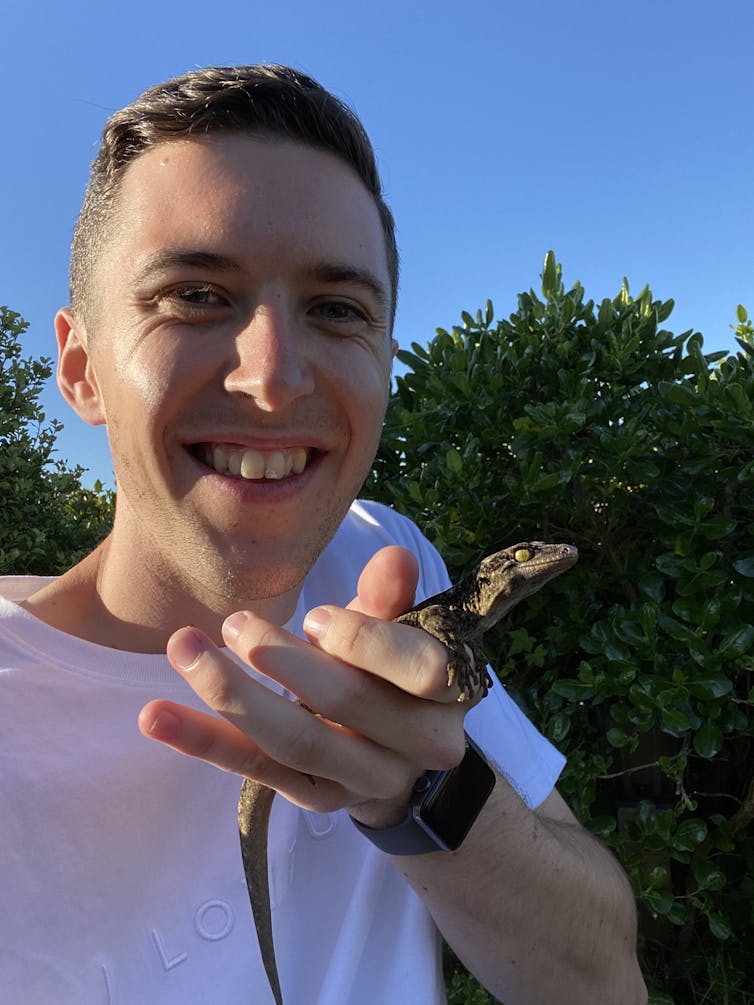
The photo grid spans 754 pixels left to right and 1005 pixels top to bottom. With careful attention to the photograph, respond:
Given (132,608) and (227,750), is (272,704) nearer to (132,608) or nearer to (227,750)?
(227,750)

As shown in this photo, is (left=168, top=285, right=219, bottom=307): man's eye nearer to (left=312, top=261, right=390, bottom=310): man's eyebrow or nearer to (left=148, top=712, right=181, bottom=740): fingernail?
(left=312, top=261, right=390, bottom=310): man's eyebrow

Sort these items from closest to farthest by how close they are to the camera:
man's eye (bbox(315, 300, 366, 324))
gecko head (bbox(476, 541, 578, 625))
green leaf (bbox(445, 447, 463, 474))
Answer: man's eye (bbox(315, 300, 366, 324)) < gecko head (bbox(476, 541, 578, 625)) < green leaf (bbox(445, 447, 463, 474))

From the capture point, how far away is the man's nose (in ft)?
5.57

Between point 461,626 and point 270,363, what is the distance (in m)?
0.81

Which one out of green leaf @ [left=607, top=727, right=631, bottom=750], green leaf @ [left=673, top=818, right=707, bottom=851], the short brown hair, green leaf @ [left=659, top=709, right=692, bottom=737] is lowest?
green leaf @ [left=673, top=818, right=707, bottom=851]

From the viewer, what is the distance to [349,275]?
6.34 feet

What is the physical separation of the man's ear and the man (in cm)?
1

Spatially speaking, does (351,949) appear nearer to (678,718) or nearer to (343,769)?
(343,769)

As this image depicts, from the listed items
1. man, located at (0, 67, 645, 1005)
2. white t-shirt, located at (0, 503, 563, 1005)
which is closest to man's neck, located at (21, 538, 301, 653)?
man, located at (0, 67, 645, 1005)

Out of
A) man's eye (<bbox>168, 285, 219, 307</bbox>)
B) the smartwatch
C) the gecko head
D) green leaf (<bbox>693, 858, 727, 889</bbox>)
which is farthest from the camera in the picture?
green leaf (<bbox>693, 858, 727, 889</bbox>)

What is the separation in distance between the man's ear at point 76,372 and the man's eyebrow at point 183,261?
0.42 meters

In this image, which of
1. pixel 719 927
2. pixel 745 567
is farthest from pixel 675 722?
pixel 719 927

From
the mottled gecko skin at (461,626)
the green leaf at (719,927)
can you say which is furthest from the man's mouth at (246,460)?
the green leaf at (719,927)

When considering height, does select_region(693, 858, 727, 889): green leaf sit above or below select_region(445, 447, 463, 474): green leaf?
below
